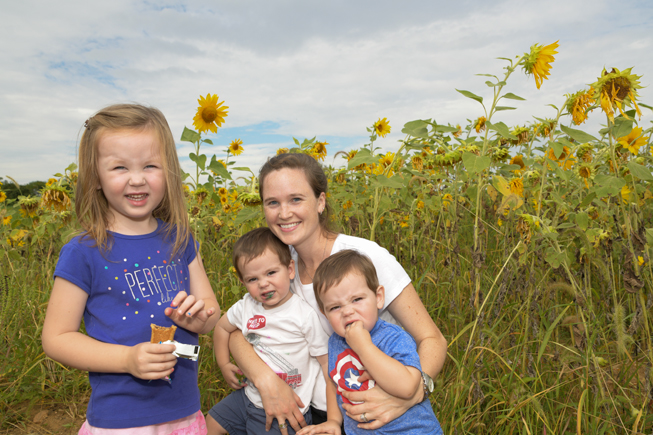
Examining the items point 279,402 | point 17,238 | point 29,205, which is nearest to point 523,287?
point 279,402

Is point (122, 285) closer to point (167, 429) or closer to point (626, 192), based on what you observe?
point (167, 429)

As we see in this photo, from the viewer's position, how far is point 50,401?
2.65 meters

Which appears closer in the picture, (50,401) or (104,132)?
(104,132)

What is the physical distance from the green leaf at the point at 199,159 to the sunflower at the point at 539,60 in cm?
181

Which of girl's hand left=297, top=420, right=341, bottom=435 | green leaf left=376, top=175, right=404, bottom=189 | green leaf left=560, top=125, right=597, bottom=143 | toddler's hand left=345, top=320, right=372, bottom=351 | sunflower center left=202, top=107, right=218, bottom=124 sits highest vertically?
sunflower center left=202, top=107, right=218, bottom=124

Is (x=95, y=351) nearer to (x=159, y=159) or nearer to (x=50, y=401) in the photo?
(x=159, y=159)

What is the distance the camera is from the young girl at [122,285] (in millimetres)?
1487

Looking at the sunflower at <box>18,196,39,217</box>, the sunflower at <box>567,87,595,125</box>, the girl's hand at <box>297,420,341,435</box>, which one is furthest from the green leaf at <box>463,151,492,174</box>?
the sunflower at <box>18,196,39,217</box>

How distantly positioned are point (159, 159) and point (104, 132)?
7.8 inches

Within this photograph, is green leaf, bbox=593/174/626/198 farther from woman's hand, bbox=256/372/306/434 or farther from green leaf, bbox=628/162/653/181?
woman's hand, bbox=256/372/306/434

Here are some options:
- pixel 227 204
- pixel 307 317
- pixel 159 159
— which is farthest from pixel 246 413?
pixel 227 204

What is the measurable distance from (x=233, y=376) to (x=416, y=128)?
1437 millimetres

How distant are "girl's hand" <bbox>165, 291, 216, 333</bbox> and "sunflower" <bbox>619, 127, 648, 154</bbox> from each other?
229cm

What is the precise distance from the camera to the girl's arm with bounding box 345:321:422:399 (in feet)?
4.93
